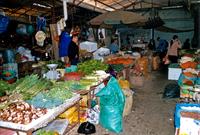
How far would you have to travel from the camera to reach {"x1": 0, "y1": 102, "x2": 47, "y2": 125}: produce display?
3227 mm

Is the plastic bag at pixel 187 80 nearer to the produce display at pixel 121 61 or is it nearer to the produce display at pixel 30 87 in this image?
the produce display at pixel 121 61

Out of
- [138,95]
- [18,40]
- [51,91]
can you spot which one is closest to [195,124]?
[51,91]

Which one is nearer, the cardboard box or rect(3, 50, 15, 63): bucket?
rect(3, 50, 15, 63): bucket

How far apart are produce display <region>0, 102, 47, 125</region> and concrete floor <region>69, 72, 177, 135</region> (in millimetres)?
1134

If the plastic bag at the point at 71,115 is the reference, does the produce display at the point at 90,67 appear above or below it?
above

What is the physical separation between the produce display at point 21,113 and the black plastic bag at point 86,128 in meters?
1.01

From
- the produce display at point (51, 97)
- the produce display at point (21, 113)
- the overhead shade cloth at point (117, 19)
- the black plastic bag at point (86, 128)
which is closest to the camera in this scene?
the produce display at point (21, 113)

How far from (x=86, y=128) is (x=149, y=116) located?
5.39 ft

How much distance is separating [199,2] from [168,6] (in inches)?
126

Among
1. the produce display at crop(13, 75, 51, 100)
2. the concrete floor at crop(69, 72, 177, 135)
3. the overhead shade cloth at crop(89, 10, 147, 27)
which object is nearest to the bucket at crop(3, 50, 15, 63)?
the overhead shade cloth at crop(89, 10, 147, 27)

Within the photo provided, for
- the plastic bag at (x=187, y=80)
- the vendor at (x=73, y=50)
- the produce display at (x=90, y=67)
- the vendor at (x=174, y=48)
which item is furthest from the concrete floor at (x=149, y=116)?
the vendor at (x=174, y=48)

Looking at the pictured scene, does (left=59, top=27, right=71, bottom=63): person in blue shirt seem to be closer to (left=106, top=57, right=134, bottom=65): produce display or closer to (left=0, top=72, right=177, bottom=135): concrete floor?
(left=106, top=57, right=134, bottom=65): produce display

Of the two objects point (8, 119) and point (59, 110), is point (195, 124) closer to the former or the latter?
point (59, 110)

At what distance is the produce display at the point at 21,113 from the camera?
3.23m
